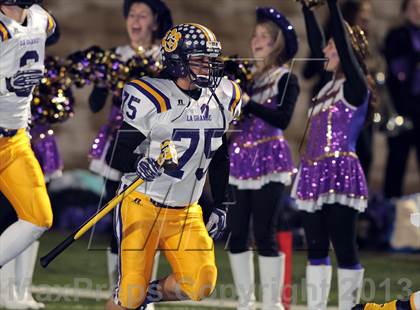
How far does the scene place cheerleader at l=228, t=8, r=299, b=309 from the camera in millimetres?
9438

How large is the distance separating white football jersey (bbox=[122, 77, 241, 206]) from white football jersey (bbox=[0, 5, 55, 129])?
1018 mm

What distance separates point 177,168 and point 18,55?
1358 mm

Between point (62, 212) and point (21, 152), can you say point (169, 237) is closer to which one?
point (21, 152)

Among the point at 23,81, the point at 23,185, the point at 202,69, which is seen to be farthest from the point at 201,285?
the point at 23,81

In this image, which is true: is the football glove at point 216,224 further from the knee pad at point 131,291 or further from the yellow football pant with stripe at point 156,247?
the knee pad at point 131,291

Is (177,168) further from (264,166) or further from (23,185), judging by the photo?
(264,166)

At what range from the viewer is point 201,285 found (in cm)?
786

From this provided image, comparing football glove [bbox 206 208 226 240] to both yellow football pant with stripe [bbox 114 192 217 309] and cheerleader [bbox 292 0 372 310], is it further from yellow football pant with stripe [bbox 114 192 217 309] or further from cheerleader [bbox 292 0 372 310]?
cheerleader [bbox 292 0 372 310]

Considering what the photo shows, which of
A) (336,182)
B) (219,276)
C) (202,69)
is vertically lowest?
(219,276)

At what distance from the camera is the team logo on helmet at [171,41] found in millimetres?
7965

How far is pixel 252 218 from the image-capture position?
9547 mm

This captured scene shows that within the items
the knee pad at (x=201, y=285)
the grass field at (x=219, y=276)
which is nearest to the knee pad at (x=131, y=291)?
the knee pad at (x=201, y=285)

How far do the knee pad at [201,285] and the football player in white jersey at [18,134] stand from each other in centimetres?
124

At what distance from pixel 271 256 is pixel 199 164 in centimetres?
163
